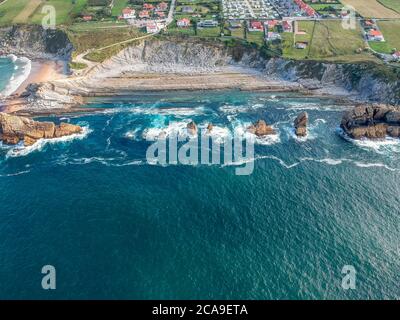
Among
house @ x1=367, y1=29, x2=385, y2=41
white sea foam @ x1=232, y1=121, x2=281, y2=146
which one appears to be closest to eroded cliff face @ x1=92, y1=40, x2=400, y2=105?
house @ x1=367, y1=29, x2=385, y2=41

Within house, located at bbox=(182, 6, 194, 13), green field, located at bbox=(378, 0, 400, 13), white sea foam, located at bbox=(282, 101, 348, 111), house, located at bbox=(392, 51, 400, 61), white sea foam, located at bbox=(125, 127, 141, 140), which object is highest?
green field, located at bbox=(378, 0, 400, 13)

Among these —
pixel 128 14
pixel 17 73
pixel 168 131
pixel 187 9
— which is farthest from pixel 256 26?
pixel 17 73

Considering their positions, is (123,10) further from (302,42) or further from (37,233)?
(37,233)

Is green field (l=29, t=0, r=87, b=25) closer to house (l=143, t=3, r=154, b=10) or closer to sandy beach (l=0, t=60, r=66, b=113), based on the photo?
sandy beach (l=0, t=60, r=66, b=113)

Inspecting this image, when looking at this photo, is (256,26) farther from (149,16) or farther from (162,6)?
(162,6)

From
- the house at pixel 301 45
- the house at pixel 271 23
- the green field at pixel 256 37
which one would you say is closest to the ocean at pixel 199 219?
the house at pixel 301 45
